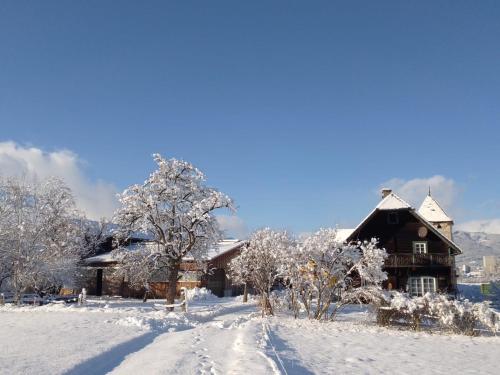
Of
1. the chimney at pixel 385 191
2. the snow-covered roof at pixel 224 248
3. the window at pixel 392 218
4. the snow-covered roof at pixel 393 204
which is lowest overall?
the snow-covered roof at pixel 224 248

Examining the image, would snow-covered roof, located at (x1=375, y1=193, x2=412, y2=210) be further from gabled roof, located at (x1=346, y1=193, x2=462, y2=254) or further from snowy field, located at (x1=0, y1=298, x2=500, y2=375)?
snowy field, located at (x1=0, y1=298, x2=500, y2=375)

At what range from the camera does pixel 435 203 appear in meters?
46.0

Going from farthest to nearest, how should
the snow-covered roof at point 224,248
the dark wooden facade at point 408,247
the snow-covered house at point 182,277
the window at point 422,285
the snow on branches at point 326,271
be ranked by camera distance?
the snow-covered roof at point 224,248 < the snow-covered house at point 182,277 < the window at point 422,285 < the dark wooden facade at point 408,247 < the snow on branches at point 326,271

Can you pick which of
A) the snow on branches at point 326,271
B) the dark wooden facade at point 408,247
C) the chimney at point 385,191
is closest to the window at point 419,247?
the dark wooden facade at point 408,247

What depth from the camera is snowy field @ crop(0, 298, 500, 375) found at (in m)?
10.5

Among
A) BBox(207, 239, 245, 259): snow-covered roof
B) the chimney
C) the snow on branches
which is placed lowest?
the snow on branches

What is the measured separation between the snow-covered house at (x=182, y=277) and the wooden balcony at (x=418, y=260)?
13.7 meters

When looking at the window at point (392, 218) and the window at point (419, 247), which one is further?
the window at point (392, 218)

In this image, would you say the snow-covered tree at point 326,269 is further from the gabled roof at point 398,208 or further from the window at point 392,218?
the window at point 392,218

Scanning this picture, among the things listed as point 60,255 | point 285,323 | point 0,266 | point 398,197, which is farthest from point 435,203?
point 0,266

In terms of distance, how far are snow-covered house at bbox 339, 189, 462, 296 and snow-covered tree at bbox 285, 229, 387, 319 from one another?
14.1 meters

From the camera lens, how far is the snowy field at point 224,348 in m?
10.5

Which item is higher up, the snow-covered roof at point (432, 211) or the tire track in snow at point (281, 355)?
the snow-covered roof at point (432, 211)

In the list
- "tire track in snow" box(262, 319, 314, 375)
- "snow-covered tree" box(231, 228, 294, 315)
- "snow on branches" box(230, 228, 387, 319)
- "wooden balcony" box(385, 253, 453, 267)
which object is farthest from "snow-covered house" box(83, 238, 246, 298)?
"tire track in snow" box(262, 319, 314, 375)
